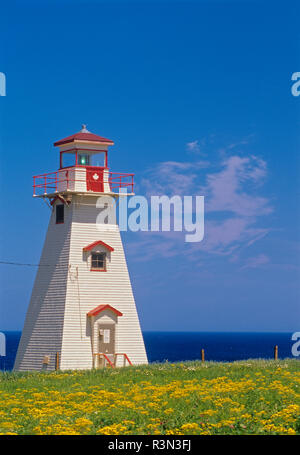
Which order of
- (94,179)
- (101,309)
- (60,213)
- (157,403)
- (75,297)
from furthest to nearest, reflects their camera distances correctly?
(60,213), (94,179), (101,309), (75,297), (157,403)

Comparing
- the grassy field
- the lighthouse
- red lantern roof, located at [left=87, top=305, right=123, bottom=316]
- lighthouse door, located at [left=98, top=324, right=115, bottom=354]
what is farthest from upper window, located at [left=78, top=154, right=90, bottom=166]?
the grassy field

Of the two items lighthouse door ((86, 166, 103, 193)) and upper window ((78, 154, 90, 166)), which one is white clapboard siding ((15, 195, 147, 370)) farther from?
upper window ((78, 154, 90, 166))

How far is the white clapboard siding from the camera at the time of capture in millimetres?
38906

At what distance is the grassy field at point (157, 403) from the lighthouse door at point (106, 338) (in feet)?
27.4

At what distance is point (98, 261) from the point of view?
134ft

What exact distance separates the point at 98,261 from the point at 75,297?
2.55 metres

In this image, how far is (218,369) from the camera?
31.6 meters

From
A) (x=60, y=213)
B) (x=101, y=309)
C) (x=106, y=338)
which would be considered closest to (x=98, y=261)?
(x=101, y=309)

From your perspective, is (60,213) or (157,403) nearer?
(157,403)

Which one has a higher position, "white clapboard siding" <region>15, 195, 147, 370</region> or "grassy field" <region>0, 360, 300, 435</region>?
"white clapboard siding" <region>15, 195, 147, 370</region>

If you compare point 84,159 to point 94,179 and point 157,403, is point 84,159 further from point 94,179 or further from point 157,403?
point 157,403
